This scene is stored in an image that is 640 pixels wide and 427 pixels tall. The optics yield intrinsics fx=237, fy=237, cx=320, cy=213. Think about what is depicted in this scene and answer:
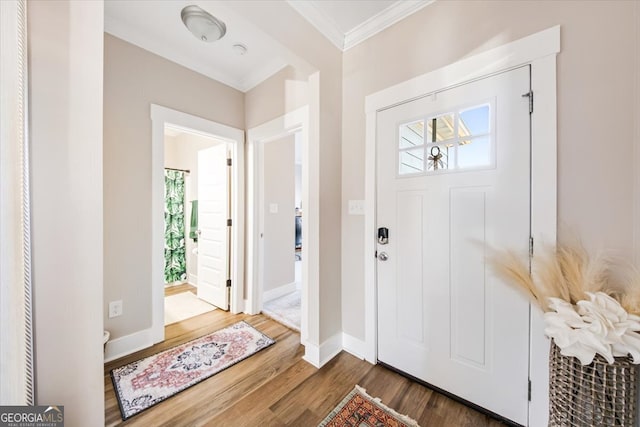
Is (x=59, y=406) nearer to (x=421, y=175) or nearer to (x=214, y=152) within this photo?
(x=421, y=175)

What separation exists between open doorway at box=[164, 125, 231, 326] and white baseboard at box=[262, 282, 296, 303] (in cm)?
50

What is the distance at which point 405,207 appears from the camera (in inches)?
66.4

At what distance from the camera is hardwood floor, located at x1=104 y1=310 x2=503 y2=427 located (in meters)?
1.37

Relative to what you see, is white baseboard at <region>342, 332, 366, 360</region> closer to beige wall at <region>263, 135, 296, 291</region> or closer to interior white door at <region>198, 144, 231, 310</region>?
beige wall at <region>263, 135, 296, 291</region>

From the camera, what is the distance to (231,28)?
194 cm

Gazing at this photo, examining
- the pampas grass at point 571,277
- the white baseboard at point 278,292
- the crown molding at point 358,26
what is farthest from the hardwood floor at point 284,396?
the crown molding at point 358,26

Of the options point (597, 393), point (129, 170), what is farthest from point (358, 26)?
point (597, 393)

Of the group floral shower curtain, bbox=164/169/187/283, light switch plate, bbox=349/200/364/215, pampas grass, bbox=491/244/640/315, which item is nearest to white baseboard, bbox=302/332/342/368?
light switch plate, bbox=349/200/364/215

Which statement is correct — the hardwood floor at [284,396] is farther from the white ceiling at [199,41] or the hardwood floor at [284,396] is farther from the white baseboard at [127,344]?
the white ceiling at [199,41]

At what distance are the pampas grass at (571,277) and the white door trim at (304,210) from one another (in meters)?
1.24

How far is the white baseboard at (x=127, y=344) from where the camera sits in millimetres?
1932

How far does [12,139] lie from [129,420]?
1.57 meters

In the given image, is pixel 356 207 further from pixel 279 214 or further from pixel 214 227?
pixel 214 227

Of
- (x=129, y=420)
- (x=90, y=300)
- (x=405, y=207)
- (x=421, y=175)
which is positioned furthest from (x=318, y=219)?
(x=129, y=420)
